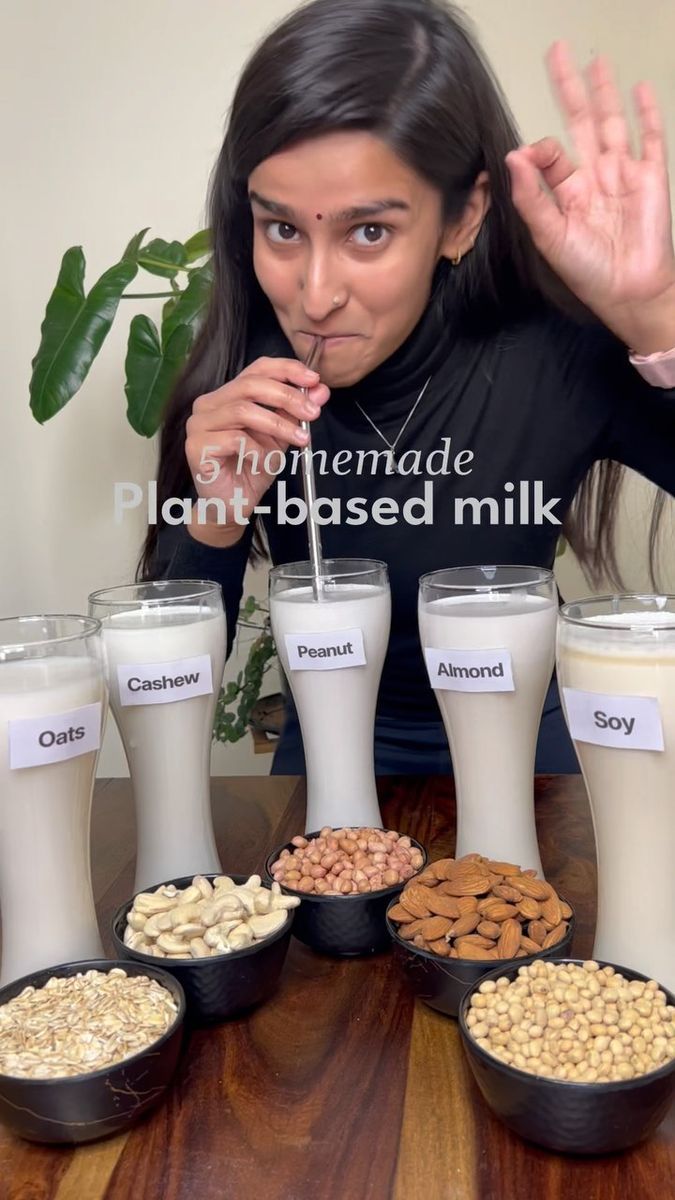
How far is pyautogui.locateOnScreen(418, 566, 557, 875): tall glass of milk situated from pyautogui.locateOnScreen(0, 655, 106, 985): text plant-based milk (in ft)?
1.03

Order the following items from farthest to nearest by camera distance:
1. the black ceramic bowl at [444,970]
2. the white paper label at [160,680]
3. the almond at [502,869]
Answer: the white paper label at [160,680], the almond at [502,869], the black ceramic bowl at [444,970]

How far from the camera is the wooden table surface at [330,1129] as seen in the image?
2.12 ft

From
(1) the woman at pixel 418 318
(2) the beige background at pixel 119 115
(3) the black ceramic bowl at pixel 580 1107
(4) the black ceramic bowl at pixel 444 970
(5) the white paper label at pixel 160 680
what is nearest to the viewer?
(3) the black ceramic bowl at pixel 580 1107

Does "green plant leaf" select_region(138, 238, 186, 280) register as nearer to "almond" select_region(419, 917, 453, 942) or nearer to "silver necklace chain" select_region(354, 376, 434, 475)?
"silver necklace chain" select_region(354, 376, 434, 475)

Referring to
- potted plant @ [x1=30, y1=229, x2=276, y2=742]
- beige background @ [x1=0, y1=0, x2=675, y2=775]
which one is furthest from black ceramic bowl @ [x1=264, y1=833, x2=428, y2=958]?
beige background @ [x1=0, y1=0, x2=675, y2=775]

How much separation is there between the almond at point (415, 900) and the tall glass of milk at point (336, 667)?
0.28 metres

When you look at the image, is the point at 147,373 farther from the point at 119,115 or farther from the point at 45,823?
the point at 45,823

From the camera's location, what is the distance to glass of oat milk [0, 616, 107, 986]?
85cm

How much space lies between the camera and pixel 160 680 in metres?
1.01

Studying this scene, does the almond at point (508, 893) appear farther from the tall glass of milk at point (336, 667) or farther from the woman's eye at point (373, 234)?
the woman's eye at point (373, 234)

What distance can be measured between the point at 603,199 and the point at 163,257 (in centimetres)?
127

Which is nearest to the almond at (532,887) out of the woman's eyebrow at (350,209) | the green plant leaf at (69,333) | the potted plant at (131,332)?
the woman's eyebrow at (350,209)

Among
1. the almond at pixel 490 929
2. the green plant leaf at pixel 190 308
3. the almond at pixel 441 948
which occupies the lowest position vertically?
the almond at pixel 441 948

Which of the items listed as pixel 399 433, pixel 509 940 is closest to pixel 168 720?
pixel 509 940
